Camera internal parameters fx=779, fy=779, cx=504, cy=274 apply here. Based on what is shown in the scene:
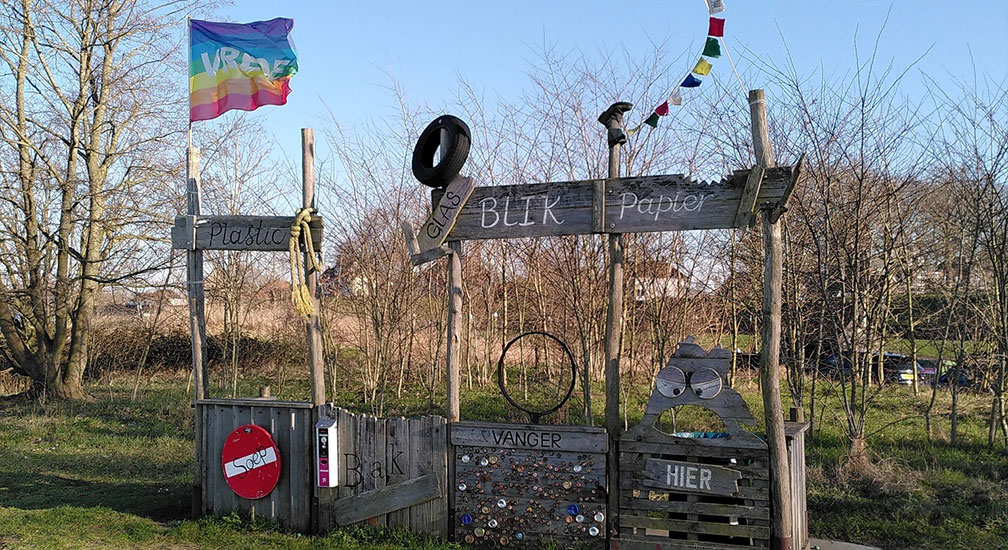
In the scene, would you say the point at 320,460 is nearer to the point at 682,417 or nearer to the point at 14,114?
the point at 682,417

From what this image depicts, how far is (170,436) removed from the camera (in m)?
12.1

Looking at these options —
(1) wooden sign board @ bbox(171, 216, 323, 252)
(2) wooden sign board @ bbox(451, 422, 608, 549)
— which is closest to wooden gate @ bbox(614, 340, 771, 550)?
(2) wooden sign board @ bbox(451, 422, 608, 549)

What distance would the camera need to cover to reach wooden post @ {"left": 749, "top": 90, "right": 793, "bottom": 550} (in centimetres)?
545

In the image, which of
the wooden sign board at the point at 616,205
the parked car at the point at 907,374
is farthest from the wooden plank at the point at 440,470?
the parked car at the point at 907,374

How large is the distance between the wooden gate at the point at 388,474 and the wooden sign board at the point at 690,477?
5.46ft

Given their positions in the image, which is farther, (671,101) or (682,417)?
(682,417)

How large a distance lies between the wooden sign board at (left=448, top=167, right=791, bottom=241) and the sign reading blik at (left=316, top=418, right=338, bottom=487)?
6.23ft

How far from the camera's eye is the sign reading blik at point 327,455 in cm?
647

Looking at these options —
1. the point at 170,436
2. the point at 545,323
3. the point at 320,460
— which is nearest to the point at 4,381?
the point at 170,436

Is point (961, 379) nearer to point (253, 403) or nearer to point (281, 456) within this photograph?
point (281, 456)

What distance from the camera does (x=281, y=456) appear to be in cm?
681

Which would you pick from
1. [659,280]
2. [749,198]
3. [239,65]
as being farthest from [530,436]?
[659,280]

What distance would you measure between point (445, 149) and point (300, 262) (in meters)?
1.67

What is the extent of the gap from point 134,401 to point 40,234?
397 centimetres
